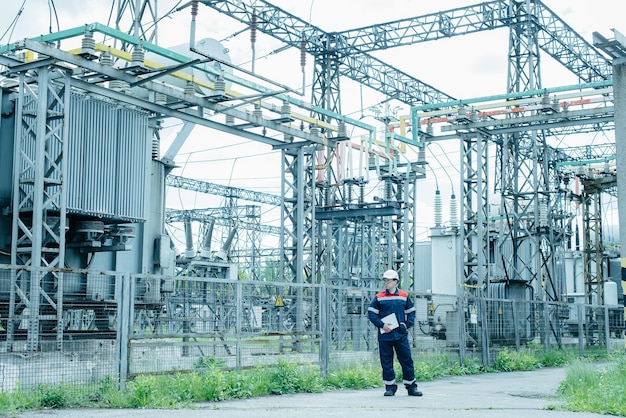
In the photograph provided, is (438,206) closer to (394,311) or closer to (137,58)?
(137,58)

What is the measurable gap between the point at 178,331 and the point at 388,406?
4.87 metres

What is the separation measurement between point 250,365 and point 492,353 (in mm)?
8914

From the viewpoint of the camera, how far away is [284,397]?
41.1 ft

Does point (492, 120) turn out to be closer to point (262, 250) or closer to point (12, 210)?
point (12, 210)

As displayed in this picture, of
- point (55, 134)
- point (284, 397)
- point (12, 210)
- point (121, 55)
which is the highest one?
point (121, 55)

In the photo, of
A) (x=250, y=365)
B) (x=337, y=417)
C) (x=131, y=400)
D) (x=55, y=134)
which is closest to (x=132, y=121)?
(x=55, y=134)

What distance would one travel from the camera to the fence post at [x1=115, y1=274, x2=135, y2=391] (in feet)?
37.1

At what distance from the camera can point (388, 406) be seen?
37.2 feet

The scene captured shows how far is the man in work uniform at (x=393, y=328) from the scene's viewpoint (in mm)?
12773

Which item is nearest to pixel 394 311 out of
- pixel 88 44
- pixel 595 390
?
pixel 595 390

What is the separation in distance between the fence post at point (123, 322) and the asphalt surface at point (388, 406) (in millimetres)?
921

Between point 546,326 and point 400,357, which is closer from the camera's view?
point 400,357

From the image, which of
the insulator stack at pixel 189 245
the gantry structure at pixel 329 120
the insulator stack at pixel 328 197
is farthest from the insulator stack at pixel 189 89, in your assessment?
the insulator stack at pixel 189 245

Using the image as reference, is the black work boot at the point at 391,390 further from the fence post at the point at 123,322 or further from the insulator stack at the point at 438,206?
the insulator stack at the point at 438,206
